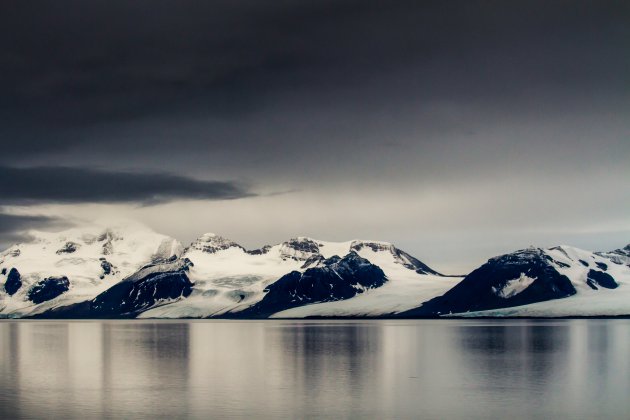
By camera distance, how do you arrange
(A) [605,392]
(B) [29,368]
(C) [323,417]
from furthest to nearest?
(B) [29,368]
(A) [605,392]
(C) [323,417]

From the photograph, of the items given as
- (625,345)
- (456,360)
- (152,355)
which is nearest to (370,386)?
(456,360)

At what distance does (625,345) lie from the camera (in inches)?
4478

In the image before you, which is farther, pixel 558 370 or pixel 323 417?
pixel 558 370

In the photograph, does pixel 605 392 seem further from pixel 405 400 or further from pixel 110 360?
pixel 110 360

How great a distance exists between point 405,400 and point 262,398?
9459 millimetres

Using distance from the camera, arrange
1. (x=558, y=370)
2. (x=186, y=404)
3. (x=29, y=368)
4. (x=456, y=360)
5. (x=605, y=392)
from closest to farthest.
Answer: (x=186, y=404) → (x=605, y=392) → (x=558, y=370) → (x=29, y=368) → (x=456, y=360)

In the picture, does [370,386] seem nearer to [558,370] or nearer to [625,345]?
[558,370]

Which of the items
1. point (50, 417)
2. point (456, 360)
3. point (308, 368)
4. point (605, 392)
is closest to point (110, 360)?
point (308, 368)

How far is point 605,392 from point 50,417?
37.0 meters

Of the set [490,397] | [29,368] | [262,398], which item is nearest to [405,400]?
[490,397]

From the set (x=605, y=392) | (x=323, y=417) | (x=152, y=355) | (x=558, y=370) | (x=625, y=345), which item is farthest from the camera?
(x=625, y=345)

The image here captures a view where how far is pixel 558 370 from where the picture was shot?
247ft

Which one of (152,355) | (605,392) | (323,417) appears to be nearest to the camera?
(323,417)

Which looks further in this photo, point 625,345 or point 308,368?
point 625,345
